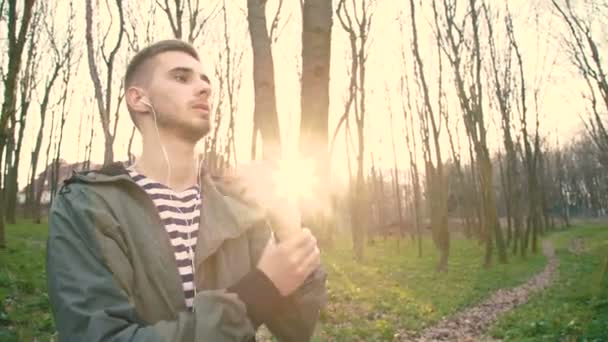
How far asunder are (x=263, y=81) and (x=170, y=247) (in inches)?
191

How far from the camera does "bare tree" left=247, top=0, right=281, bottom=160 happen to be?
5.94m

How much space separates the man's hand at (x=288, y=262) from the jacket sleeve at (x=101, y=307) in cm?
13

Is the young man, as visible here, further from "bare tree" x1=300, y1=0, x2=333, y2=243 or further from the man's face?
"bare tree" x1=300, y1=0, x2=333, y2=243

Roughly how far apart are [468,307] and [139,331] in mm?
10582

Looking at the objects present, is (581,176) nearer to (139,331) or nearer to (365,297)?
(365,297)

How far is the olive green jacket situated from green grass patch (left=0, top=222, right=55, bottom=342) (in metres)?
4.27

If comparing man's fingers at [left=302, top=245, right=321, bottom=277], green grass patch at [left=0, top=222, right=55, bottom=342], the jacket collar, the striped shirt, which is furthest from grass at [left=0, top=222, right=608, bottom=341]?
the striped shirt

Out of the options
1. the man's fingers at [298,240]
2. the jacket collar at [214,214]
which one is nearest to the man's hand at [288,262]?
the man's fingers at [298,240]

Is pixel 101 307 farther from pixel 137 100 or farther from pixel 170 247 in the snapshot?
pixel 137 100

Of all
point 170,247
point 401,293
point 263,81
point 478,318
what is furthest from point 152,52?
point 401,293

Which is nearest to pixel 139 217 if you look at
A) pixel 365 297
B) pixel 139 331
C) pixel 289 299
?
pixel 139 331

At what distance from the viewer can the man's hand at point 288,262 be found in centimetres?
136

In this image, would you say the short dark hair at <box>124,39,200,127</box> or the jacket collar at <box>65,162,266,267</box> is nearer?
the jacket collar at <box>65,162,266,267</box>

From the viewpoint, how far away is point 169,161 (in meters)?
1.83
